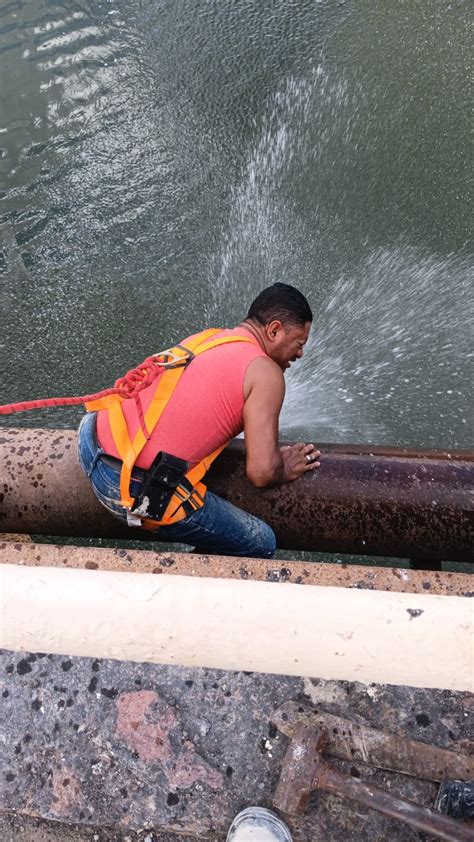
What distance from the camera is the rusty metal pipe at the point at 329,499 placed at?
2256 mm

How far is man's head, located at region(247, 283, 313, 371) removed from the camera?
2.22 meters

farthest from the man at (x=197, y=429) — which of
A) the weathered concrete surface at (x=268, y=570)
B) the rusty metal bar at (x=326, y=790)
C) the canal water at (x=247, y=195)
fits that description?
the canal water at (x=247, y=195)

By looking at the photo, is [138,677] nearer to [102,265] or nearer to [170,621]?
[170,621]

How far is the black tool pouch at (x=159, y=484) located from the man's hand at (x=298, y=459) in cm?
40

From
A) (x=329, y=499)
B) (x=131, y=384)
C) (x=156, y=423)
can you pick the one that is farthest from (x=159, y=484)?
(x=329, y=499)

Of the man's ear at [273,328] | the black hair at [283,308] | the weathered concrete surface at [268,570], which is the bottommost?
the weathered concrete surface at [268,570]

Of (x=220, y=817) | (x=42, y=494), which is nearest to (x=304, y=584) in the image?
(x=220, y=817)

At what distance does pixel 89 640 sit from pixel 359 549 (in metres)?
1.08

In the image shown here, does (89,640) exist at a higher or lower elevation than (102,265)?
lower

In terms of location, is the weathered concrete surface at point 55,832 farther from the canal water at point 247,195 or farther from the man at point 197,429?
the canal water at point 247,195

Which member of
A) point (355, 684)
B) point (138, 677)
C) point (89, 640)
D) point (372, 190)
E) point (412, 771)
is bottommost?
point (412, 771)

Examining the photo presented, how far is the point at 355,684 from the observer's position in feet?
5.38

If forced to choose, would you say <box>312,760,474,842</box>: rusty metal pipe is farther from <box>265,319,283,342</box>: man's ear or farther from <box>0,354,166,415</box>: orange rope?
<box>265,319,283,342</box>: man's ear

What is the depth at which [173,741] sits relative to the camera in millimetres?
1592
